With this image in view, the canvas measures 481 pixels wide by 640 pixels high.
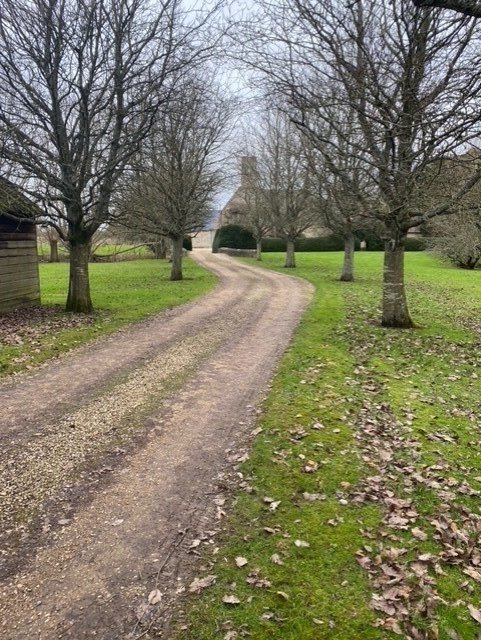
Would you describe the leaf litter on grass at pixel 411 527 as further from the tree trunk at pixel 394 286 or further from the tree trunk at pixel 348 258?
the tree trunk at pixel 348 258

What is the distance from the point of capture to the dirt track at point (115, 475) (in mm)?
3131

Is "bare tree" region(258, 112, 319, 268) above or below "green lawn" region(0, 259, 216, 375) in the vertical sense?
above

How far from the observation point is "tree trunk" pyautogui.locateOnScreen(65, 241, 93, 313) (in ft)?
43.8

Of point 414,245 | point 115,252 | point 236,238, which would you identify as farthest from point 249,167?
point 414,245

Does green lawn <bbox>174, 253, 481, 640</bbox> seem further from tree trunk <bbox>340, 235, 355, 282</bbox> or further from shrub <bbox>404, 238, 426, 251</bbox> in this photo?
shrub <bbox>404, 238, 426, 251</bbox>

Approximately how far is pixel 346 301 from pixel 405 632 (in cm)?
1420

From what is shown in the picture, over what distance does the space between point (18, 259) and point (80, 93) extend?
5207 millimetres

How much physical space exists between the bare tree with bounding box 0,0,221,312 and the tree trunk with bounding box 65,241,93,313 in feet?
1.04

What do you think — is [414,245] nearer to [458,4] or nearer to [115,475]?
[458,4]

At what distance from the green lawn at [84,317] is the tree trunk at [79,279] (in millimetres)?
392

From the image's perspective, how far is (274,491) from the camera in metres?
4.50

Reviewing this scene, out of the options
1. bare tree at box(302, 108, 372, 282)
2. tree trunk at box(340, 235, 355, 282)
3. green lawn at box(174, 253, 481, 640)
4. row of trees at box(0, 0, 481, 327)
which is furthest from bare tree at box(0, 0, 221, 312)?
tree trunk at box(340, 235, 355, 282)

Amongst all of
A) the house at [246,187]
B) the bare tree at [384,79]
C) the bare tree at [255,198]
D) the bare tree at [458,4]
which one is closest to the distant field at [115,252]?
the house at [246,187]

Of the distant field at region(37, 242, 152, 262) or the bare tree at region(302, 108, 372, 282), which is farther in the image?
the distant field at region(37, 242, 152, 262)
